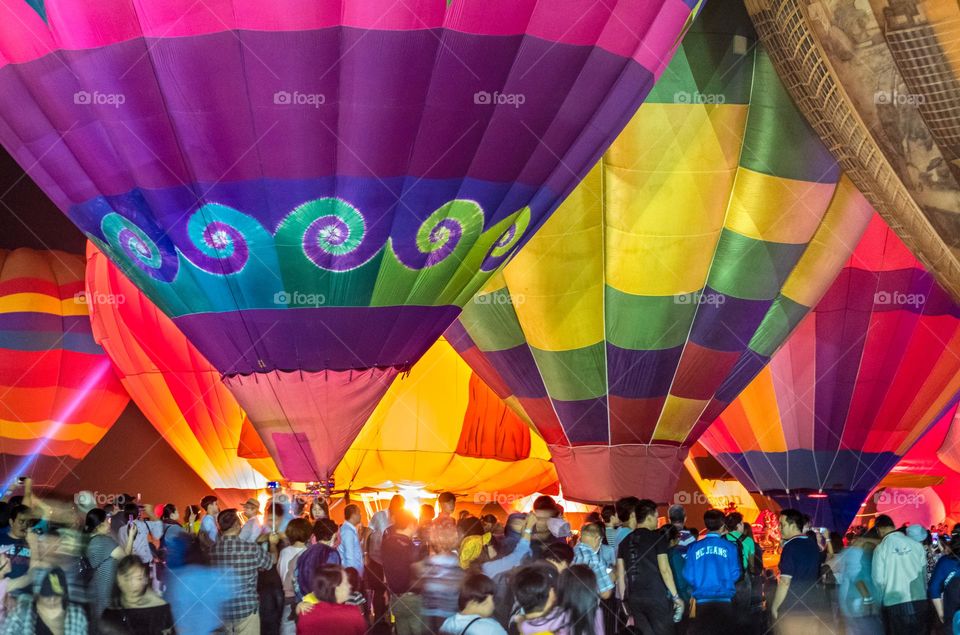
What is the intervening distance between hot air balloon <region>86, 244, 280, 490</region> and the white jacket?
7725 millimetres

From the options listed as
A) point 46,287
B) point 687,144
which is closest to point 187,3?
point 687,144

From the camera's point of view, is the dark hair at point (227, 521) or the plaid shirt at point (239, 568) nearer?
the plaid shirt at point (239, 568)

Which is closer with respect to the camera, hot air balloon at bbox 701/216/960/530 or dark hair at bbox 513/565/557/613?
dark hair at bbox 513/565/557/613

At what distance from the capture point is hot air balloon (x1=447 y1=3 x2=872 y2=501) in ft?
28.1

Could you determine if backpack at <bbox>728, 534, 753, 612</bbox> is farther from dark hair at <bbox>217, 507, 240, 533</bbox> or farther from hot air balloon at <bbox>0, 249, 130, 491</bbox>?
hot air balloon at <bbox>0, 249, 130, 491</bbox>

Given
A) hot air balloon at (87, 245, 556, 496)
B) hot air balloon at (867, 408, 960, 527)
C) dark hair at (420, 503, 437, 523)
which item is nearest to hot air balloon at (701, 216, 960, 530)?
dark hair at (420, 503, 437, 523)

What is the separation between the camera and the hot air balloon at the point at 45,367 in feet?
43.1

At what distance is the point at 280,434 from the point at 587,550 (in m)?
1.99

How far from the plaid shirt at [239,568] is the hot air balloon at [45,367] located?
353 inches

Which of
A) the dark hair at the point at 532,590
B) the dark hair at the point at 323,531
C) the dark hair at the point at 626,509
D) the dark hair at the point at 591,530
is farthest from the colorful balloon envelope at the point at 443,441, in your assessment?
the dark hair at the point at 532,590

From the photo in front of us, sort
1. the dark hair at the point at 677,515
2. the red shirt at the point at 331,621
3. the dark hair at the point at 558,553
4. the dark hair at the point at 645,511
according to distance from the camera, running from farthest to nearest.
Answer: the dark hair at the point at 677,515, the dark hair at the point at 645,511, the dark hair at the point at 558,553, the red shirt at the point at 331,621

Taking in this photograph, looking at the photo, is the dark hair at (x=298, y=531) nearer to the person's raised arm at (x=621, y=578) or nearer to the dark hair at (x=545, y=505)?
the dark hair at (x=545, y=505)

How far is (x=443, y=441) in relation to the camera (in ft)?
44.9

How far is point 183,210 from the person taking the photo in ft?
19.2
